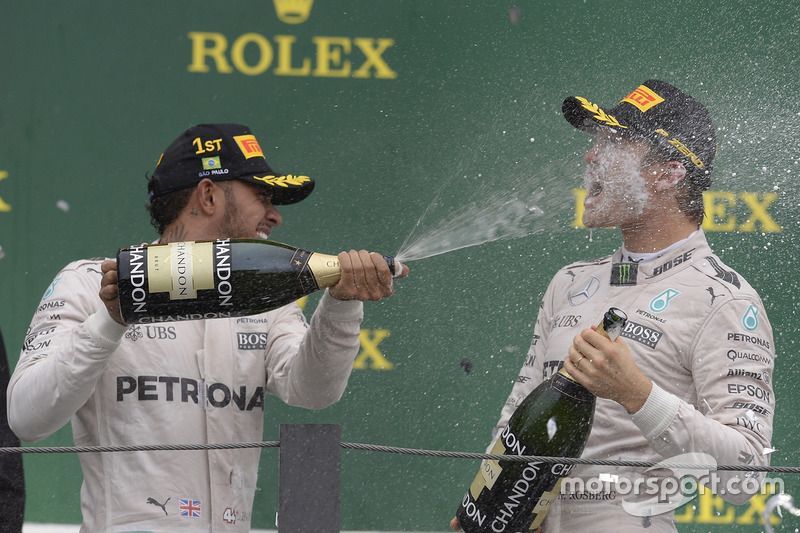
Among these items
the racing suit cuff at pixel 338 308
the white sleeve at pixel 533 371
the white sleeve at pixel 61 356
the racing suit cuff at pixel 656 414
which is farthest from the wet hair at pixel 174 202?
the racing suit cuff at pixel 656 414

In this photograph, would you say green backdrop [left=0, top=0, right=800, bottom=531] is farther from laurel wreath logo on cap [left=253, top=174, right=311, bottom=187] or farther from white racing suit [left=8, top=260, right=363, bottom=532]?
white racing suit [left=8, top=260, right=363, bottom=532]

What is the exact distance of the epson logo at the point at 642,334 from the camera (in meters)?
1.75

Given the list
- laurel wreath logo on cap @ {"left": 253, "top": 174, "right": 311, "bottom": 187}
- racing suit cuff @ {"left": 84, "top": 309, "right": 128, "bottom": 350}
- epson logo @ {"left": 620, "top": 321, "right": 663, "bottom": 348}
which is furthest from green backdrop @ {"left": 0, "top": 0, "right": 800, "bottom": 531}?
racing suit cuff @ {"left": 84, "top": 309, "right": 128, "bottom": 350}

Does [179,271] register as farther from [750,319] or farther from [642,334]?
[750,319]

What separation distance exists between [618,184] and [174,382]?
0.93 meters

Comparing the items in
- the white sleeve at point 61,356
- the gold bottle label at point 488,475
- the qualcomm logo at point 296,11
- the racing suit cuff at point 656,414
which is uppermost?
the qualcomm logo at point 296,11

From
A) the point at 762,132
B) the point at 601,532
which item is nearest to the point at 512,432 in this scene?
the point at 601,532

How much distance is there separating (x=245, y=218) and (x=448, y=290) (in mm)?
1005

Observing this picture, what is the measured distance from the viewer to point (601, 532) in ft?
5.63

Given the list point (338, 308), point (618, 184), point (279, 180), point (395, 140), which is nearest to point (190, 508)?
point (338, 308)

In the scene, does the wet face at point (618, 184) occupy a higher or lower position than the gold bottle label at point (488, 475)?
higher

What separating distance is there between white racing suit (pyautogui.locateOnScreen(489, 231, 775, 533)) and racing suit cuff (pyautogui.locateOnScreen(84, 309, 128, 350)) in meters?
0.74

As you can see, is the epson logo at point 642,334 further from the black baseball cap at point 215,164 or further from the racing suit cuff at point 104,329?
the racing suit cuff at point 104,329

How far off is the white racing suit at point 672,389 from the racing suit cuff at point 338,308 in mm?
375
